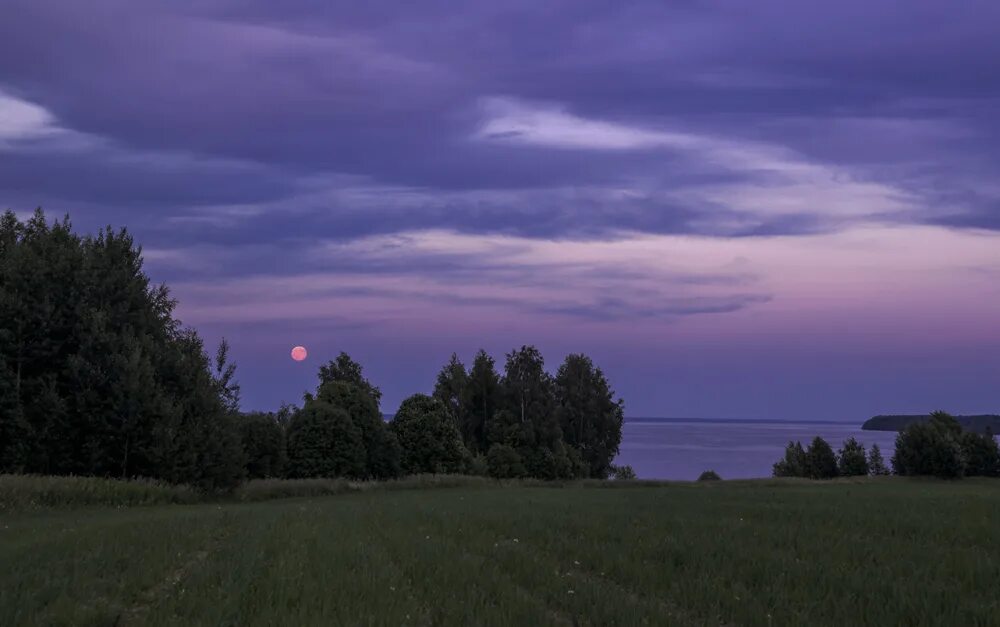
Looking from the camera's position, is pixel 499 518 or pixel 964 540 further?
pixel 499 518

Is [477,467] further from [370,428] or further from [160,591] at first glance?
[160,591]

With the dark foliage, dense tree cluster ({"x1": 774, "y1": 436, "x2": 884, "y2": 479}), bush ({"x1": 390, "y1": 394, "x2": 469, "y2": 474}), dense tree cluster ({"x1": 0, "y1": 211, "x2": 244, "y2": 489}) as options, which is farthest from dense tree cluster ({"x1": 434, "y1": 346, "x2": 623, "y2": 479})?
dense tree cluster ({"x1": 0, "y1": 211, "x2": 244, "y2": 489})

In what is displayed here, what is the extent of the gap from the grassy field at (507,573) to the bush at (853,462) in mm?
63197

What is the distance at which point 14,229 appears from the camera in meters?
37.2

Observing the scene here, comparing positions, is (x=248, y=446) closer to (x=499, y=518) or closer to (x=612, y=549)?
(x=499, y=518)

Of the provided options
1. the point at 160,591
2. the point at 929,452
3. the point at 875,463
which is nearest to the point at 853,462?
the point at 875,463

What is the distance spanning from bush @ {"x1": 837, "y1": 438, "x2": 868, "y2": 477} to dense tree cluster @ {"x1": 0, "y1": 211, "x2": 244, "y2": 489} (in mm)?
60902

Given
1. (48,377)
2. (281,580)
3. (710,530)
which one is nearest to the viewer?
(281,580)

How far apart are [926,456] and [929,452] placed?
0.52m

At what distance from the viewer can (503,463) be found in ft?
219

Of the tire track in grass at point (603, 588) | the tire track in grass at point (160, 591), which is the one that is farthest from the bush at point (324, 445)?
the tire track in grass at point (603, 588)

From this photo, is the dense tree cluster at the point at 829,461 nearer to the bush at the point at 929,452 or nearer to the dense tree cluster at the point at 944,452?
the bush at the point at 929,452

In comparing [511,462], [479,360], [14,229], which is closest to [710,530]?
[14,229]

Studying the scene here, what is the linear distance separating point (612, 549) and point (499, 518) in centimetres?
540
